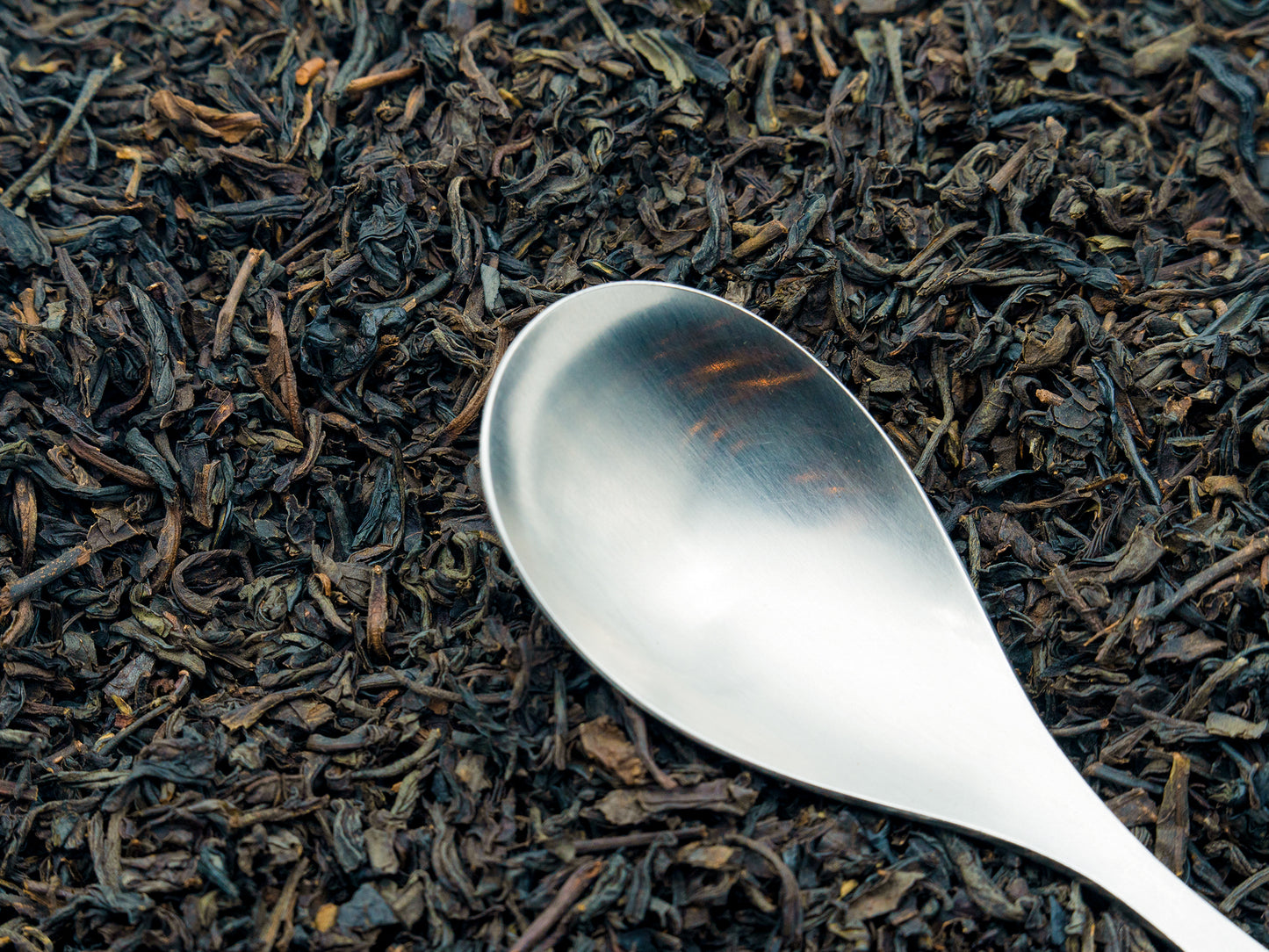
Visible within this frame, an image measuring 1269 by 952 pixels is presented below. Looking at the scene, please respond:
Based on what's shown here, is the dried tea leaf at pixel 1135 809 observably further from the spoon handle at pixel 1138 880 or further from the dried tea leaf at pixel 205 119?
the dried tea leaf at pixel 205 119

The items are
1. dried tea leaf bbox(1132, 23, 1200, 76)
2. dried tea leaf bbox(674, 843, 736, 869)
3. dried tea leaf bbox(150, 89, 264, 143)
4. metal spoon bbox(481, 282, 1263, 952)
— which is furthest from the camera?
dried tea leaf bbox(1132, 23, 1200, 76)

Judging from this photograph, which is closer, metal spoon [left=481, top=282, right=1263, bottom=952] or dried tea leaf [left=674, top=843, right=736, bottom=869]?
dried tea leaf [left=674, top=843, right=736, bottom=869]

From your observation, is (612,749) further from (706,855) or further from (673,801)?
(706,855)

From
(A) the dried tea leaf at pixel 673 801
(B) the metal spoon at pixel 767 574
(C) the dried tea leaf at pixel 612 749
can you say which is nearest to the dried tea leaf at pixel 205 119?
(B) the metal spoon at pixel 767 574

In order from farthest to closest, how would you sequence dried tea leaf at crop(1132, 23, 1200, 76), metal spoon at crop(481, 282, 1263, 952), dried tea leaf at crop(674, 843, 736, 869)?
dried tea leaf at crop(1132, 23, 1200, 76)
metal spoon at crop(481, 282, 1263, 952)
dried tea leaf at crop(674, 843, 736, 869)

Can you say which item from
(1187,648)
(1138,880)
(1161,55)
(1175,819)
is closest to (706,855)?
(1138,880)

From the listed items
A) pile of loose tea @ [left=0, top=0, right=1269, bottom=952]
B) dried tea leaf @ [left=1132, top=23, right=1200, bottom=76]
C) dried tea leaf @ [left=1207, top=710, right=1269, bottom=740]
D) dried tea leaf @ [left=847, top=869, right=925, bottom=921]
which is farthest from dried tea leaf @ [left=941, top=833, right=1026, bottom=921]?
dried tea leaf @ [left=1132, top=23, right=1200, bottom=76]

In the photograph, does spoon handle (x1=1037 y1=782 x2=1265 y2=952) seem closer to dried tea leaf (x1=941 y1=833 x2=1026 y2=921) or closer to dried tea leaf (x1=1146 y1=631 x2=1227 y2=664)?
dried tea leaf (x1=941 y1=833 x2=1026 y2=921)
